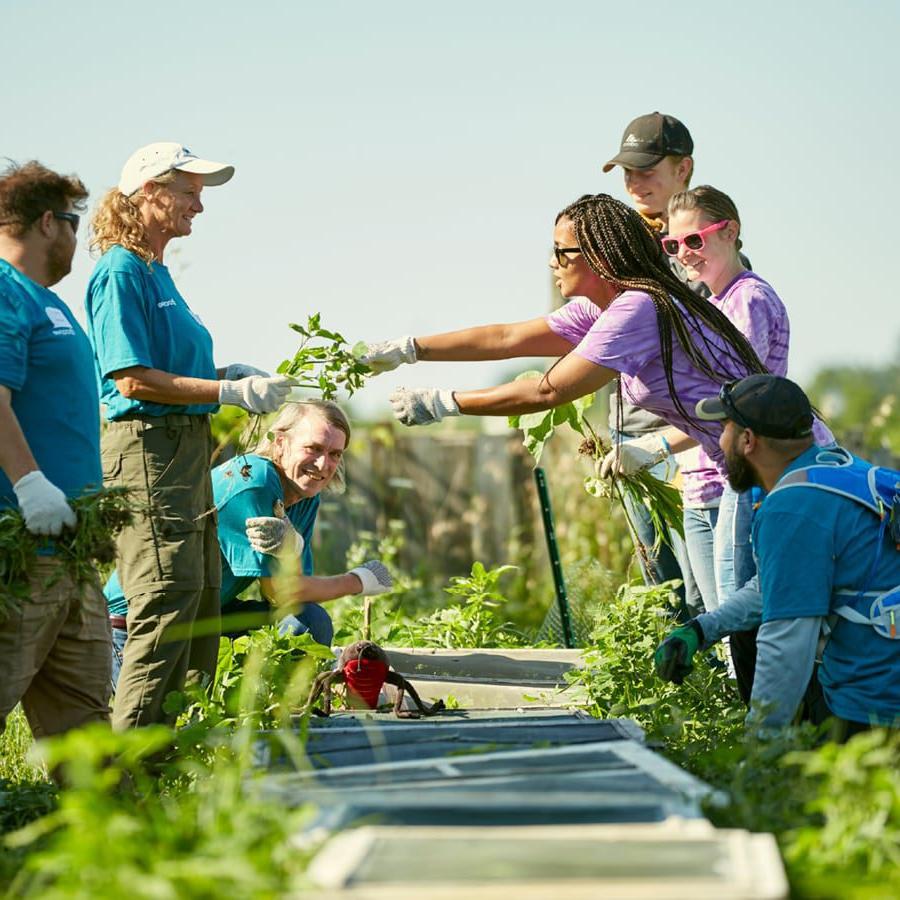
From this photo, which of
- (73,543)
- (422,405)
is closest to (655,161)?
(422,405)

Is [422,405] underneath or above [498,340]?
underneath

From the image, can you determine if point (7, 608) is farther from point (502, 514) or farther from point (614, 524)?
point (502, 514)

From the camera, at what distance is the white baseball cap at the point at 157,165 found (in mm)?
4621

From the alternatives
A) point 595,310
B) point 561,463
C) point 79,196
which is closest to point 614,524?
point 561,463

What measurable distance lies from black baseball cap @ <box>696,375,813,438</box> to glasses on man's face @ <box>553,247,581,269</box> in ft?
3.71

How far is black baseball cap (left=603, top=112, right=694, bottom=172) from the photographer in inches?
226

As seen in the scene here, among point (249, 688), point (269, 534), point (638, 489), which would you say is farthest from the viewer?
point (638, 489)

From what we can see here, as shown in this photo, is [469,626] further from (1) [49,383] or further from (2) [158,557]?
(1) [49,383]

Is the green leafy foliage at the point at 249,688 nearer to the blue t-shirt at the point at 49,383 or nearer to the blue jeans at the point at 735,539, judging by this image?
the blue t-shirt at the point at 49,383

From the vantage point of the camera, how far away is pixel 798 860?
2.27 meters

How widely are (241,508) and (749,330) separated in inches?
77.6

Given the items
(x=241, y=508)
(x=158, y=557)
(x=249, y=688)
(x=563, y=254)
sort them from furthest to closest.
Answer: (x=241, y=508) < (x=563, y=254) < (x=158, y=557) < (x=249, y=688)

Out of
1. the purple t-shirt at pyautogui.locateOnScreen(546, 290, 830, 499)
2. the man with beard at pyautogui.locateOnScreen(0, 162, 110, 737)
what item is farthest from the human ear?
the purple t-shirt at pyautogui.locateOnScreen(546, 290, 830, 499)

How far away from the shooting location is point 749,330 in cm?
492
